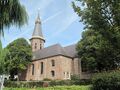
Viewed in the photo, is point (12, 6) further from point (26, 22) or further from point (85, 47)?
point (85, 47)

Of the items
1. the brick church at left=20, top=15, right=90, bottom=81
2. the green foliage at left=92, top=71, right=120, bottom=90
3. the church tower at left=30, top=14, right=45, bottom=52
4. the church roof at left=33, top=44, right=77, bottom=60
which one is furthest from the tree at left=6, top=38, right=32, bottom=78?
the green foliage at left=92, top=71, right=120, bottom=90

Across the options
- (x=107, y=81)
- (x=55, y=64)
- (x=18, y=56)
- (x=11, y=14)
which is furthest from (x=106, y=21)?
(x=18, y=56)

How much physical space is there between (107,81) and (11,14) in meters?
8.32

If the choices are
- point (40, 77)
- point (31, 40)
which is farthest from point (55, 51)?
point (31, 40)

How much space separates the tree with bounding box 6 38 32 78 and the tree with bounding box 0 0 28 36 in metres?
58.7

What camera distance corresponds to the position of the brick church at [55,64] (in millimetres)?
64250

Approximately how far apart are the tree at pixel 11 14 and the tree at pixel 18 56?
5872cm

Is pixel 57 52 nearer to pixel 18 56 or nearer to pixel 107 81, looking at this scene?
pixel 18 56

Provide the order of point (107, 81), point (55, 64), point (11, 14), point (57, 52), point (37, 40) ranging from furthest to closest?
1. point (37, 40)
2. point (57, 52)
3. point (55, 64)
4. point (107, 81)
5. point (11, 14)

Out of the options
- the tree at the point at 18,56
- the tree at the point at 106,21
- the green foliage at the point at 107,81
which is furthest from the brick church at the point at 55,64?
the green foliage at the point at 107,81

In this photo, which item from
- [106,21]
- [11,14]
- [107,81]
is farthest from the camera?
[106,21]

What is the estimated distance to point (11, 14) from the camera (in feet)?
27.4

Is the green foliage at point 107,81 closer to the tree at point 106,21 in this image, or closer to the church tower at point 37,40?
the tree at point 106,21

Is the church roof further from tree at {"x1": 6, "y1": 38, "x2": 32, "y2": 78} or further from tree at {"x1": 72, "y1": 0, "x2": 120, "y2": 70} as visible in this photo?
tree at {"x1": 72, "y1": 0, "x2": 120, "y2": 70}
